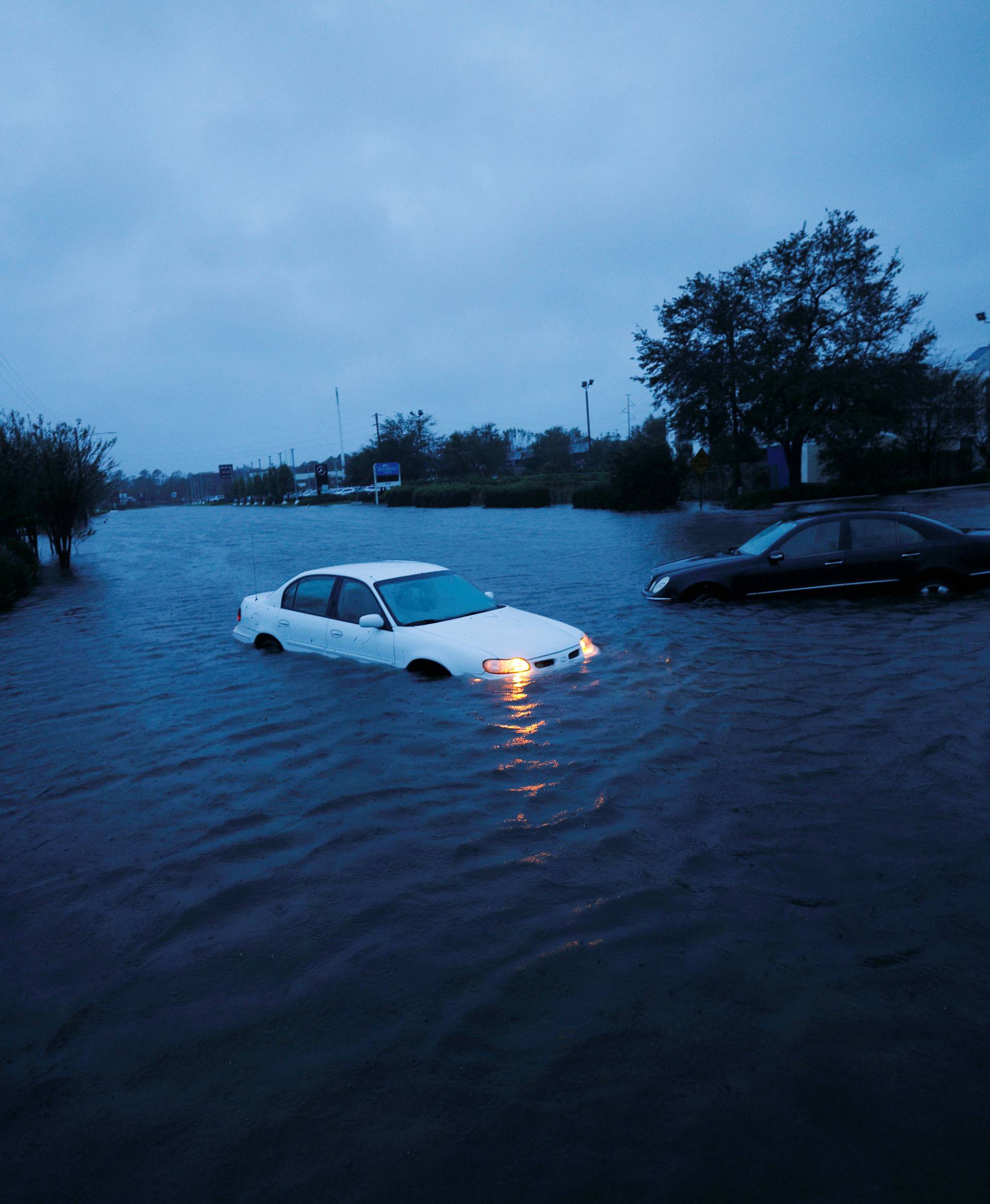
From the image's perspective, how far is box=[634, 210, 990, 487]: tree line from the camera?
40.0 m

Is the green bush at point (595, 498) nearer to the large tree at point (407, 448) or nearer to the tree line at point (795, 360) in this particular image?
the tree line at point (795, 360)

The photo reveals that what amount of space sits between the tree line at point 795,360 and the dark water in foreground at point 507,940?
34321 mm

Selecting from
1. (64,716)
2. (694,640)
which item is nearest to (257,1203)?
(64,716)

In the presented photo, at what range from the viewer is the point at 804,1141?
2625 millimetres

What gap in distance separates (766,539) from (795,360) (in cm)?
3164

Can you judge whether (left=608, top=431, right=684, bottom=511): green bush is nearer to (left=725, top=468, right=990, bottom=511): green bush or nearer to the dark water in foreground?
(left=725, top=468, right=990, bottom=511): green bush

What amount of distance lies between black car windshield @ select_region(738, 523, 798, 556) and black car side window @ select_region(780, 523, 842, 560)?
0.53 feet

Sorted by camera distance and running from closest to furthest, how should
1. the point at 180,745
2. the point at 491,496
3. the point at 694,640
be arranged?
the point at 180,745
the point at 694,640
the point at 491,496

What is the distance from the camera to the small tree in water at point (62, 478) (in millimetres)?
27953

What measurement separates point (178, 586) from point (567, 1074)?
2058cm

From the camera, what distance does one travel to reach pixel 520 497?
63.7m

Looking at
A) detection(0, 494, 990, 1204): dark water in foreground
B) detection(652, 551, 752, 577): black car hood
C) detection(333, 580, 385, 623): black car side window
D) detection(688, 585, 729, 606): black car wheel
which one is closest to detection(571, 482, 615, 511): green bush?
detection(652, 551, 752, 577): black car hood

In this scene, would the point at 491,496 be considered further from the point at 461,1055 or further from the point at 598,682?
the point at 461,1055

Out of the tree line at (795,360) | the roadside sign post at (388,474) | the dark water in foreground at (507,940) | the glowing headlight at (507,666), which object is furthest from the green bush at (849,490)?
the roadside sign post at (388,474)
